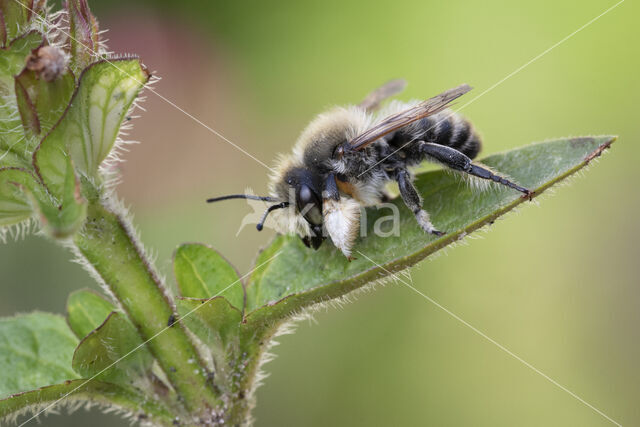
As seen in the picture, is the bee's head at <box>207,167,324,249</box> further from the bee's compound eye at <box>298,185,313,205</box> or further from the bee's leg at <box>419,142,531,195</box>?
the bee's leg at <box>419,142,531,195</box>

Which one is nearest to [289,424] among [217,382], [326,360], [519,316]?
[326,360]

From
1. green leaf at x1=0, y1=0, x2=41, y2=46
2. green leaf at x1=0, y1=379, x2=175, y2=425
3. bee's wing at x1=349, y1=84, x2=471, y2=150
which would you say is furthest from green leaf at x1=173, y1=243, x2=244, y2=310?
bee's wing at x1=349, y1=84, x2=471, y2=150

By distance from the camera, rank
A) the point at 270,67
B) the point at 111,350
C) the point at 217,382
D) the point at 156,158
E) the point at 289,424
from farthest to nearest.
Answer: the point at 270,67 < the point at 156,158 < the point at 289,424 < the point at 217,382 < the point at 111,350

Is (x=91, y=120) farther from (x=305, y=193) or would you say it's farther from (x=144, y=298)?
(x=305, y=193)

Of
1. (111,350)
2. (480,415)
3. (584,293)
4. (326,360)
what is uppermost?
(111,350)

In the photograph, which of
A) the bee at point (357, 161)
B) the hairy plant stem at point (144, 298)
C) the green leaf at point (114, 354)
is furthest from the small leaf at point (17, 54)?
the bee at point (357, 161)

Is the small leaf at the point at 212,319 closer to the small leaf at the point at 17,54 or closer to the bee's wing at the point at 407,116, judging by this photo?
the small leaf at the point at 17,54

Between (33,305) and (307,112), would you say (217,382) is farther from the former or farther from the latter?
(307,112)
